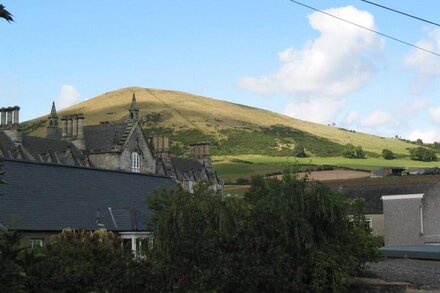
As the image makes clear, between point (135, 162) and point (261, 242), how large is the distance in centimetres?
6223

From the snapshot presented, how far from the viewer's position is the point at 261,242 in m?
17.6

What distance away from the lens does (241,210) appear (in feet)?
61.2

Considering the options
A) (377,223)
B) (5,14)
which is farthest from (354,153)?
(5,14)

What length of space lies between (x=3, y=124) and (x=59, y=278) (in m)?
62.7

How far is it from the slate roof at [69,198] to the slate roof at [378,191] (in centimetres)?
1933

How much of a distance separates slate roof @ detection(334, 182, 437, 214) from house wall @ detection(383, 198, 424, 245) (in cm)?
193

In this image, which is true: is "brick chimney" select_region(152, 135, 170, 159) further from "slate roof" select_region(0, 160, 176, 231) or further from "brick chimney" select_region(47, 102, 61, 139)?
"slate roof" select_region(0, 160, 176, 231)

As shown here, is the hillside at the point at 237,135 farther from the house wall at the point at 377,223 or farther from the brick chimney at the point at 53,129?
the house wall at the point at 377,223

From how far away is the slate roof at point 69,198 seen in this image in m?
32.4

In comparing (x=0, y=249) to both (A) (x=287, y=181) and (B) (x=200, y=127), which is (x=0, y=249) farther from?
(B) (x=200, y=127)

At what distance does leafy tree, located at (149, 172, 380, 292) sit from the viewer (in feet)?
55.5

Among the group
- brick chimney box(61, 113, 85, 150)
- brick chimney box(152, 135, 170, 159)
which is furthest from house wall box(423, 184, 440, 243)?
brick chimney box(152, 135, 170, 159)

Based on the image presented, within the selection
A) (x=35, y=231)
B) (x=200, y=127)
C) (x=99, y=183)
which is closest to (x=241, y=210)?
(x=35, y=231)

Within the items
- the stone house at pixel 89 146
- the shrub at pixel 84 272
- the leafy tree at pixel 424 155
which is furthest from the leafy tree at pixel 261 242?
the leafy tree at pixel 424 155
